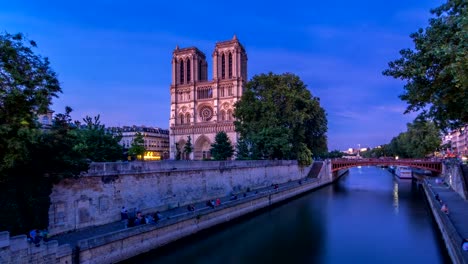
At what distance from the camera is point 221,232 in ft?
74.0

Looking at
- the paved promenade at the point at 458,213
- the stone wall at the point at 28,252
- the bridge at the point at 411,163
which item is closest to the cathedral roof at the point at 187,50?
the bridge at the point at 411,163

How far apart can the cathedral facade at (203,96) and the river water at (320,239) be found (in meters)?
40.9

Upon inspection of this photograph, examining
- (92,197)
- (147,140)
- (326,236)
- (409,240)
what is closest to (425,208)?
(409,240)

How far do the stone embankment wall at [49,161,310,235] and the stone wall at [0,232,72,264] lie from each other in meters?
3.23

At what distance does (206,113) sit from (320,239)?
185 ft

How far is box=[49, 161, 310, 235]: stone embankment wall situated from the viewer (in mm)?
16516

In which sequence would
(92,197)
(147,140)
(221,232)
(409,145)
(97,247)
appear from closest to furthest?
(97,247) < (92,197) < (221,232) < (409,145) < (147,140)

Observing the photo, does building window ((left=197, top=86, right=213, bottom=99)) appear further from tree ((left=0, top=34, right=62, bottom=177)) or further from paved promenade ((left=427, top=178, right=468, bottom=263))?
tree ((left=0, top=34, right=62, bottom=177))

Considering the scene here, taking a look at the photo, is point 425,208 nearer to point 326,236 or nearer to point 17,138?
point 326,236

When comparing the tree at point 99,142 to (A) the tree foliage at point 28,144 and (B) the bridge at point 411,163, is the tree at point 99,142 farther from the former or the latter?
(B) the bridge at point 411,163

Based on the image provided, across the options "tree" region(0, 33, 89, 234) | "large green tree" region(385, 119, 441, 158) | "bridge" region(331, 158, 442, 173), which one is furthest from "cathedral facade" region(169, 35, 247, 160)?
"tree" region(0, 33, 89, 234)

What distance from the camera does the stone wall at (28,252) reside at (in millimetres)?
11125

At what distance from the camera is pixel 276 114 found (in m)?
47.1

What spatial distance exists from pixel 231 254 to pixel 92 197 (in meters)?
7.58
